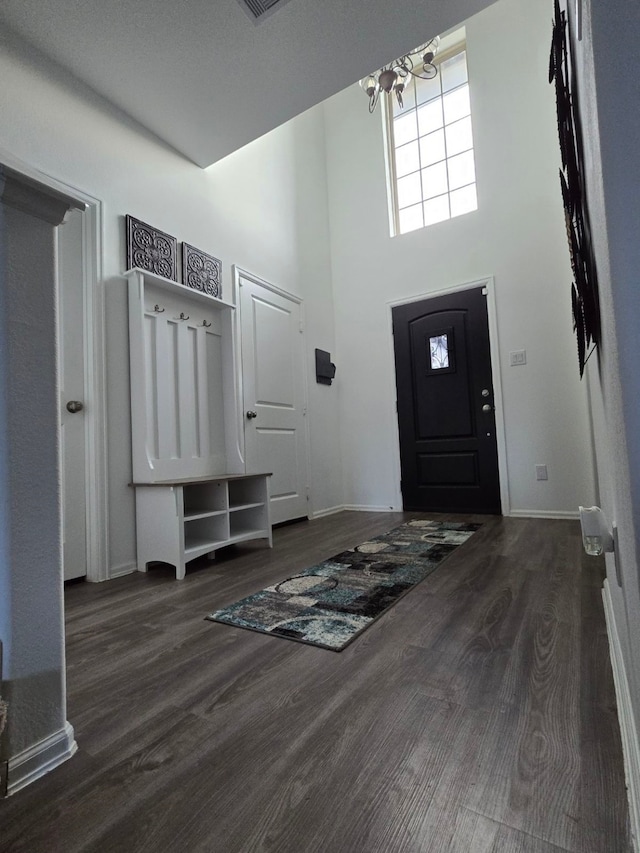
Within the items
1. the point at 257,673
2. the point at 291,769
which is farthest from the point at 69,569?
the point at 291,769

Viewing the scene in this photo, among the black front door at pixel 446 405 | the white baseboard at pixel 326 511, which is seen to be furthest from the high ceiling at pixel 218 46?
the white baseboard at pixel 326 511

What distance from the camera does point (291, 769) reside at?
2.68ft

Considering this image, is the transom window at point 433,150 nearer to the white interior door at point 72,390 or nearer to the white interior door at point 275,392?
the white interior door at point 275,392

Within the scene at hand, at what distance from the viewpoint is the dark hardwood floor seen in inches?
26.8

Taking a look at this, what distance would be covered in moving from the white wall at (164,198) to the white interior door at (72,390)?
5.4 inches

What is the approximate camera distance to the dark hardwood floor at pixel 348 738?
0.68 meters

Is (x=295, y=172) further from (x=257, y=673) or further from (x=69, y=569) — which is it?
(x=257, y=673)

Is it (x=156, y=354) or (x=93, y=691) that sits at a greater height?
(x=156, y=354)

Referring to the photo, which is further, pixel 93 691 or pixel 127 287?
pixel 127 287

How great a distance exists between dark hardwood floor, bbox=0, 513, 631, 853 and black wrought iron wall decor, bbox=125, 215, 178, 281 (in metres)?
1.92

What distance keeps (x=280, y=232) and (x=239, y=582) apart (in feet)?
10.0

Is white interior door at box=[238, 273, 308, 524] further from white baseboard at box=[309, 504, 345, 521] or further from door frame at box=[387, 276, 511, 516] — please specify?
door frame at box=[387, 276, 511, 516]

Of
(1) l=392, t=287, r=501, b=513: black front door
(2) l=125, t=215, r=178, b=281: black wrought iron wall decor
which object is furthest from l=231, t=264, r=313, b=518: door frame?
(1) l=392, t=287, r=501, b=513: black front door

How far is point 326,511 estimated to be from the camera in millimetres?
4020
